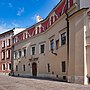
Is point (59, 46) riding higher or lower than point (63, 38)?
lower

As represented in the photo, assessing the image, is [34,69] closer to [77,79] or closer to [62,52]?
[62,52]

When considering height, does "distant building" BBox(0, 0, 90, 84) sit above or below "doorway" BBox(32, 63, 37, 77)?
above

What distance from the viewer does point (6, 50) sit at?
165 feet

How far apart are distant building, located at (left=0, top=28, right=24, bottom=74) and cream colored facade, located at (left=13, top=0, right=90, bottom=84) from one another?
216 inches

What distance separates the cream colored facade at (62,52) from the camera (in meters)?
19.7

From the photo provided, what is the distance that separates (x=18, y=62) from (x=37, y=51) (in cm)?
820

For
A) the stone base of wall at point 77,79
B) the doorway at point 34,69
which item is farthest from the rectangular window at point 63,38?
the doorway at point 34,69

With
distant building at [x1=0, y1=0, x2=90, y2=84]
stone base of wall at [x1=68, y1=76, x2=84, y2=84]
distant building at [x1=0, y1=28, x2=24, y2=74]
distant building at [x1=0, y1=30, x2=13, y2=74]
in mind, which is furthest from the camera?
distant building at [x1=0, y1=30, x2=13, y2=74]

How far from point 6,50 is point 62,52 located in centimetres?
2697

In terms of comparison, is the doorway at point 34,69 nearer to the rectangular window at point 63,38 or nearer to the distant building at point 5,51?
the distant building at point 5,51

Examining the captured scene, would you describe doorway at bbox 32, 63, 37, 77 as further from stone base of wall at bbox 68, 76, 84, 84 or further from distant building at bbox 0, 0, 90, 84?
stone base of wall at bbox 68, 76, 84, 84

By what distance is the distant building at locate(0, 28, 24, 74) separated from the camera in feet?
159

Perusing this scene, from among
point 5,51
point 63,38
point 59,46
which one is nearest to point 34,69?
point 59,46

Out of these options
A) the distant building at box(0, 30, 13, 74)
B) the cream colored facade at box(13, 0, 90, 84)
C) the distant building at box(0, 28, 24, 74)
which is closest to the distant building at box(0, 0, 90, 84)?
the cream colored facade at box(13, 0, 90, 84)
